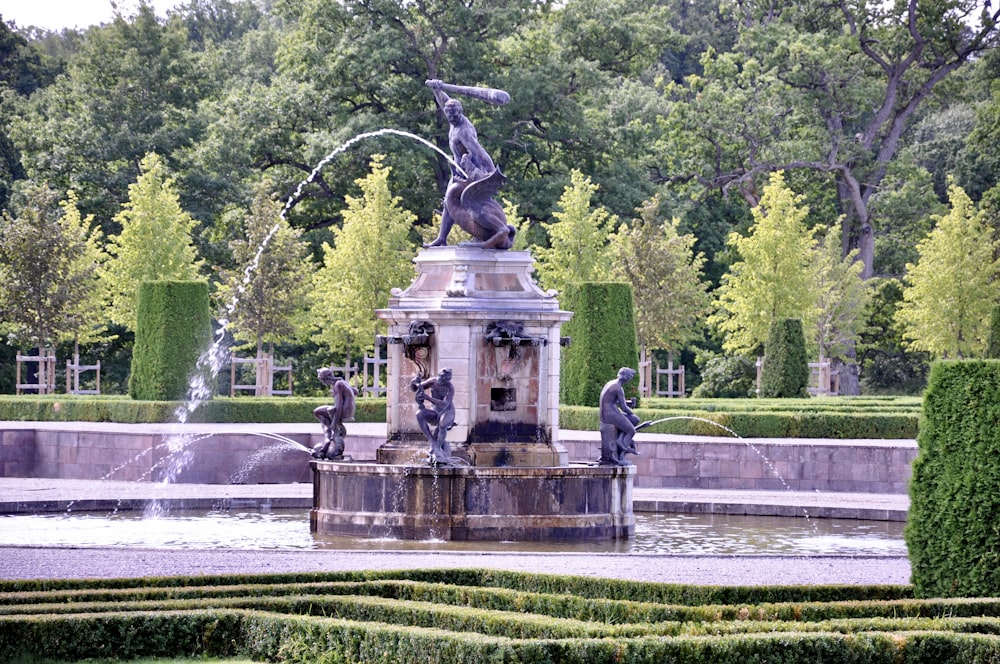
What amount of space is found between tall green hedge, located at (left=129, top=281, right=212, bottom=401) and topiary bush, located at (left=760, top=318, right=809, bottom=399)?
40.2 feet

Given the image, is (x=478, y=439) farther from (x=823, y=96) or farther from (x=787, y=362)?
(x=823, y=96)

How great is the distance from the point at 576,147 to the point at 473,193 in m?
31.3

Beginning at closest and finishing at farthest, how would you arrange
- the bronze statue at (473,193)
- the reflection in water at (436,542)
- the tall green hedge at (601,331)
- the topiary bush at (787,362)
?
the reflection in water at (436,542)
the bronze statue at (473,193)
the tall green hedge at (601,331)
the topiary bush at (787,362)

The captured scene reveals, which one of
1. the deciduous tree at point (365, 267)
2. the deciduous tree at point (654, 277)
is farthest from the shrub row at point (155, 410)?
the deciduous tree at point (654, 277)

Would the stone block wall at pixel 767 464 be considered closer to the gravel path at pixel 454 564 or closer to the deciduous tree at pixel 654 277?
the gravel path at pixel 454 564

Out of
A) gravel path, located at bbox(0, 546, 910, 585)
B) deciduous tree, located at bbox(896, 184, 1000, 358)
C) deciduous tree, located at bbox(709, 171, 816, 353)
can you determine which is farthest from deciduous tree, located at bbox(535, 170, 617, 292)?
gravel path, located at bbox(0, 546, 910, 585)

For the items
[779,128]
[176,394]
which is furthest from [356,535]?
[779,128]

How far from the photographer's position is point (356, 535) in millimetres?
19625

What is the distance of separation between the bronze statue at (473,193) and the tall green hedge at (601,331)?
31.2ft

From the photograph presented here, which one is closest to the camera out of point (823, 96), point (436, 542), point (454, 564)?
point (454, 564)

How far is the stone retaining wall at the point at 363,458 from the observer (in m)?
26.7

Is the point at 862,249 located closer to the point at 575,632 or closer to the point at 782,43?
the point at 782,43

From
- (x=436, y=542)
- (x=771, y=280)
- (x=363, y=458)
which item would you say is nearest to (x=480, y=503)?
(x=436, y=542)

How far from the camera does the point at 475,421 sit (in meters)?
20.1
